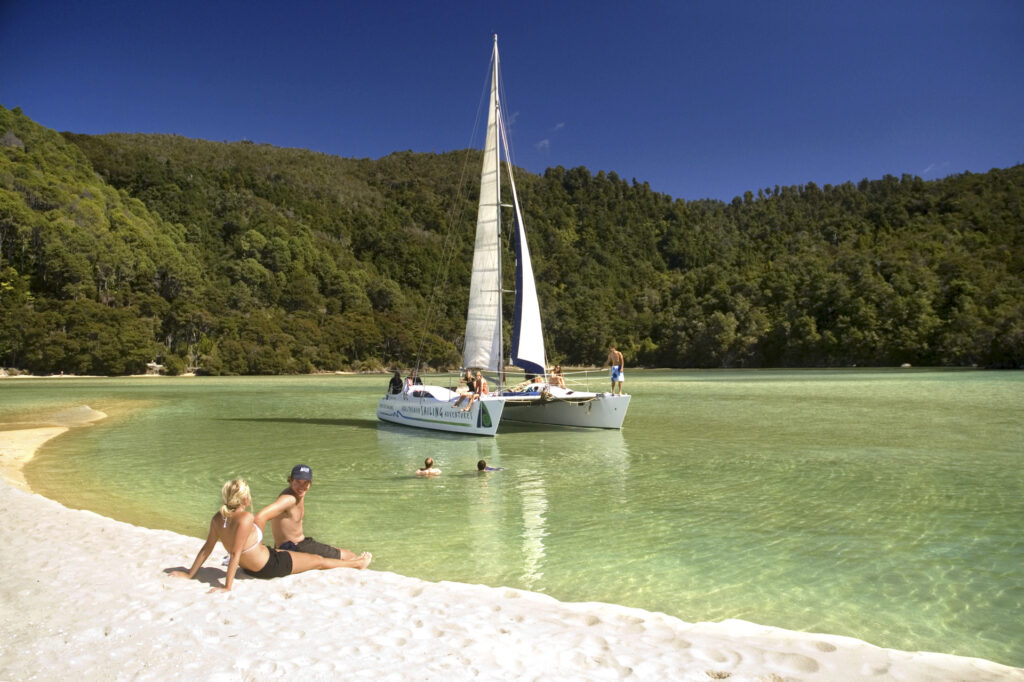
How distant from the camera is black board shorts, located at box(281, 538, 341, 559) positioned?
19.9ft

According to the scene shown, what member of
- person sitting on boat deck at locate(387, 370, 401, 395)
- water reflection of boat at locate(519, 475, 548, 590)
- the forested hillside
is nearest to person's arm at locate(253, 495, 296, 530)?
water reflection of boat at locate(519, 475, 548, 590)

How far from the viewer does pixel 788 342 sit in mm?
94812

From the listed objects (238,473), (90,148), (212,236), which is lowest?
(238,473)

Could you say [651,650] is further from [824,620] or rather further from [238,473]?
[238,473]

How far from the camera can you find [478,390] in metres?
17.7

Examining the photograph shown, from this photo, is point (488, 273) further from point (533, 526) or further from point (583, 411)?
point (533, 526)

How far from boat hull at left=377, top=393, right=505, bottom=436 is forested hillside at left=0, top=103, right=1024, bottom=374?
3151 centimetres

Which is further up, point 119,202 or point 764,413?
point 119,202

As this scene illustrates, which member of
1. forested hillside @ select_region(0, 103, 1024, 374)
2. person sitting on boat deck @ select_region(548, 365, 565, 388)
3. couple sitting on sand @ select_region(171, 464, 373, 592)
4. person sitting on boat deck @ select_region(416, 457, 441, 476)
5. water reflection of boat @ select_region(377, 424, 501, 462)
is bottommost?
water reflection of boat @ select_region(377, 424, 501, 462)

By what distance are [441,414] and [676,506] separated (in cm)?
995

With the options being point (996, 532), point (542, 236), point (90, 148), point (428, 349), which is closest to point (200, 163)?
point (90, 148)

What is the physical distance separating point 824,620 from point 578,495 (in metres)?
5.08

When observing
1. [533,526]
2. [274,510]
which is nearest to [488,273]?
[533,526]

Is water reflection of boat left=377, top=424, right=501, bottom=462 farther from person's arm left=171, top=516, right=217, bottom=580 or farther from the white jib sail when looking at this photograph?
person's arm left=171, top=516, right=217, bottom=580
